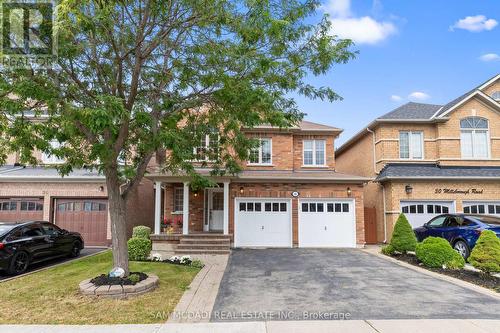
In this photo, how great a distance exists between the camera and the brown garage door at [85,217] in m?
16.2

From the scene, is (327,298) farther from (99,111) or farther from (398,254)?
(398,254)

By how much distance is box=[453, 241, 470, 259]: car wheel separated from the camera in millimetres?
11484

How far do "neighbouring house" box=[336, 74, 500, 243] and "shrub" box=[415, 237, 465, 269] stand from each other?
538 centimetres

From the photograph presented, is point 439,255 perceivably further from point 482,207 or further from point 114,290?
point 114,290

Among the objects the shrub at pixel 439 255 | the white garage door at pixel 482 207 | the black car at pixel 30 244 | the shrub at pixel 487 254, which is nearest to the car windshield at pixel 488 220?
the shrub at pixel 439 255

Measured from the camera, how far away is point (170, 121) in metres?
7.86

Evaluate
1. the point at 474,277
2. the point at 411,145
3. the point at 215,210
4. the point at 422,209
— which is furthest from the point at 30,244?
the point at 411,145

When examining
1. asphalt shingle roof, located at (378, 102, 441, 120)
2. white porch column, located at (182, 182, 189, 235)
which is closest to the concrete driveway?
white porch column, located at (182, 182, 189, 235)

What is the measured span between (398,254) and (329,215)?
3.75 meters

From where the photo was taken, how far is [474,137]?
1795 centimetres

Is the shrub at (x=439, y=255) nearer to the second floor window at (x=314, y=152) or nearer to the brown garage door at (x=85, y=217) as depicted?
the second floor window at (x=314, y=152)

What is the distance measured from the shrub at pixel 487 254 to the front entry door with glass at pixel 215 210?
10.4m

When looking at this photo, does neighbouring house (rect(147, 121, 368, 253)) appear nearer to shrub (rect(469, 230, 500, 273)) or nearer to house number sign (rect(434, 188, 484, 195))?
house number sign (rect(434, 188, 484, 195))

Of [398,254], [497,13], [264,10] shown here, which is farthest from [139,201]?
[497,13]
